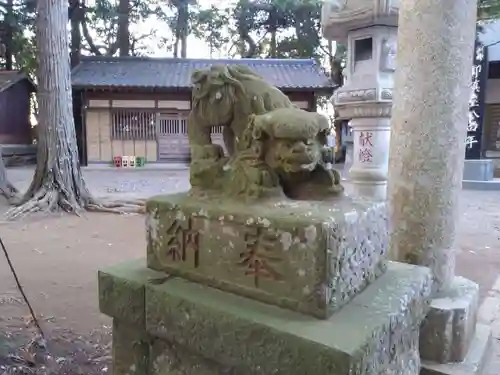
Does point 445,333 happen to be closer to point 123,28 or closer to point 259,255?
point 259,255

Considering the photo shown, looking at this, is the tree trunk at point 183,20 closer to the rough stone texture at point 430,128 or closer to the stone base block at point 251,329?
the rough stone texture at point 430,128

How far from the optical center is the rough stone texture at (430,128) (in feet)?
6.39

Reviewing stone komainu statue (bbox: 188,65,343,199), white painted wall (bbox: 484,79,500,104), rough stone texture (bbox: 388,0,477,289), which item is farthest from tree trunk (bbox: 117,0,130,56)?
stone komainu statue (bbox: 188,65,343,199)

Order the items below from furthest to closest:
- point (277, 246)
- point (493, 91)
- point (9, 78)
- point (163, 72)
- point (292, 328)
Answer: point (9, 78) < point (163, 72) < point (493, 91) < point (277, 246) < point (292, 328)

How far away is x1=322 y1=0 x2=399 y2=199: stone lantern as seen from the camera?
13.3 feet

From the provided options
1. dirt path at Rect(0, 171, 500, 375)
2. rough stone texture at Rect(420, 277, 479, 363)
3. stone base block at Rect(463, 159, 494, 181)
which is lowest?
dirt path at Rect(0, 171, 500, 375)

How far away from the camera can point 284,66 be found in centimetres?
1662

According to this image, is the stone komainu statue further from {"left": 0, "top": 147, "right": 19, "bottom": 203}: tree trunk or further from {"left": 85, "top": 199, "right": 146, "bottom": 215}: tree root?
{"left": 0, "top": 147, "right": 19, "bottom": 203}: tree trunk

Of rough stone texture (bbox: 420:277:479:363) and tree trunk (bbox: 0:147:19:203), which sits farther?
tree trunk (bbox: 0:147:19:203)

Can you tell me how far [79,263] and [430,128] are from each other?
359cm

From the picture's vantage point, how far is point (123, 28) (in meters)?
18.6

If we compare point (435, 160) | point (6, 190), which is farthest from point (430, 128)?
point (6, 190)

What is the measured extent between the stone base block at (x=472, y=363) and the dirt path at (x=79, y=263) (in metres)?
1.54

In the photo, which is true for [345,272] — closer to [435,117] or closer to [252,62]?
[435,117]
